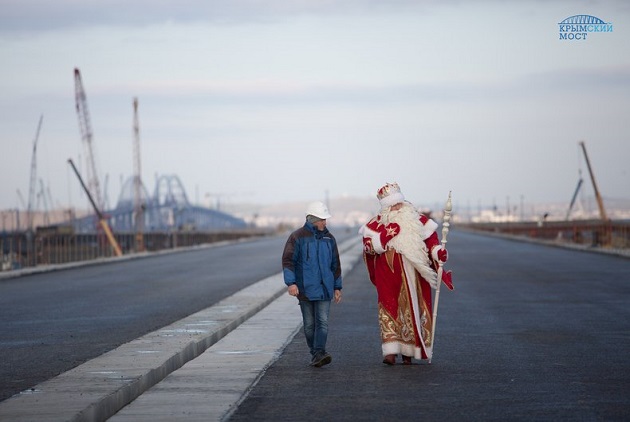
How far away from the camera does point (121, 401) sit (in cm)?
1018

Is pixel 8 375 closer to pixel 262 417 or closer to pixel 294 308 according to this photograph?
pixel 262 417

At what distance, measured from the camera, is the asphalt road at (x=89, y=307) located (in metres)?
14.7

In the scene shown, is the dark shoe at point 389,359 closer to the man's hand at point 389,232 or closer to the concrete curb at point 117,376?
the man's hand at point 389,232

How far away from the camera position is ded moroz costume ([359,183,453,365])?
13.1m

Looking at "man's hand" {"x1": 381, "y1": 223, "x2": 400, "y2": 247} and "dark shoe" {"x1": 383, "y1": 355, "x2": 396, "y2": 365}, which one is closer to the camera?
"dark shoe" {"x1": 383, "y1": 355, "x2": 396, "y2": 365}

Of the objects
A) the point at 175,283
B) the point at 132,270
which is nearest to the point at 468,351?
the point at 175,283

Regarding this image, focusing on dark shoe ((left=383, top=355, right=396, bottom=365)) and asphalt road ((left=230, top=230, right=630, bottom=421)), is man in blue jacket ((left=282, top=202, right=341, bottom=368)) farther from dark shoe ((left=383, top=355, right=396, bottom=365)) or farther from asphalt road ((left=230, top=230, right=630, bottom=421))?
dark shoe ((left=383, top=355, right=396, bottom=365))

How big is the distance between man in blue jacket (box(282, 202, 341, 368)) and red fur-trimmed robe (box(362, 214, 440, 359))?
504 mm

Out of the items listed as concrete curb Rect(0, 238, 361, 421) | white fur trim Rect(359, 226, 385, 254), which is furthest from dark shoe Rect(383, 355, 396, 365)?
concrete curb Rect(0, 238, 361, 421)

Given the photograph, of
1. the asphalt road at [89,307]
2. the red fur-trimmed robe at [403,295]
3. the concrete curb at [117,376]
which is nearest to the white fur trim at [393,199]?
the red fur-trimmed robe at [403,295]

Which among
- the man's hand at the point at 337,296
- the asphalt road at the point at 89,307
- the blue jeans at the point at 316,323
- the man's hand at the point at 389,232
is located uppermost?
the man's hand at the point at 389,232

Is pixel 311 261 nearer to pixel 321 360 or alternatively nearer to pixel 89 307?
pixel 321 360

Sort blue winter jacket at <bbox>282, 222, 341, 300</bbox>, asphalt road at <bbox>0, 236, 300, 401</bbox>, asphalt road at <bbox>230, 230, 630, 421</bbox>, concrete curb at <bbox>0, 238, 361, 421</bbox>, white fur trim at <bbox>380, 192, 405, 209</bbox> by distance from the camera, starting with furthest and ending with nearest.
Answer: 1. asphalt road at <bbox>0, 236, 300, 401</bbox>
2. white fur trim at <bbox>380, 192, 405, 209</bbox>
3. blue winter jacket at <bbox>282, 222, 341, 300</bbox>
4. asphalt road at <bbox>230, 230, 630, 421</bbox>
5. concrete curb at <bbox>0, 238, 361, 421</bbox>

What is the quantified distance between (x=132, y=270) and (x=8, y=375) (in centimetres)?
2851
